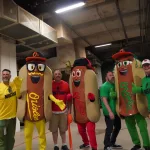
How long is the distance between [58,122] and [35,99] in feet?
2.20

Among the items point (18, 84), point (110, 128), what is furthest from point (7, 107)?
point (110, 128)

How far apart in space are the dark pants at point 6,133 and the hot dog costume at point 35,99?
0.78ft

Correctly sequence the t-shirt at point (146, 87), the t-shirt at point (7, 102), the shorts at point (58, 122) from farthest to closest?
the shorts at point (58, 122) → the t-shirt at point (7, 102) → the t-shirt at point (146, 87)

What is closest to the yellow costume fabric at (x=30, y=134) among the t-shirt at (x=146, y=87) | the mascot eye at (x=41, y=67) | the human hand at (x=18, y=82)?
the human hand at (x=18, y=82)

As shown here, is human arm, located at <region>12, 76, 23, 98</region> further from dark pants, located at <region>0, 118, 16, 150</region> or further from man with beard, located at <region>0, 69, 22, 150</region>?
dark pants, located at <region>0, 118, 16, 150</region>

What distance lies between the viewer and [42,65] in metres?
2.88

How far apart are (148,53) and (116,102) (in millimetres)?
9606

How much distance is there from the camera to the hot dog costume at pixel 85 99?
9.39ft

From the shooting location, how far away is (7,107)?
112 inches

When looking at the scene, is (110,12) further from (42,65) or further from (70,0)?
(42,65)

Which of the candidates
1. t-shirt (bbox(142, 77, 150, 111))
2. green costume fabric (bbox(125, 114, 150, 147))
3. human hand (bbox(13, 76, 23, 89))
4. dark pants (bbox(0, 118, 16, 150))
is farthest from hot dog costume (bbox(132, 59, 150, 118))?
dark pants (bbox(0, 118, 16, 150))

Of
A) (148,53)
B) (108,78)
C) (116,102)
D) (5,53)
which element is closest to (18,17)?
(5,53)

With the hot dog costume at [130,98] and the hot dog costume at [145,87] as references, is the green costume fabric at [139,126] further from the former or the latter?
the hot dog costume at [145,87]

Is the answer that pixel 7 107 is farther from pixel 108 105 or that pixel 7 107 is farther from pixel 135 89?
pixel 135 89
